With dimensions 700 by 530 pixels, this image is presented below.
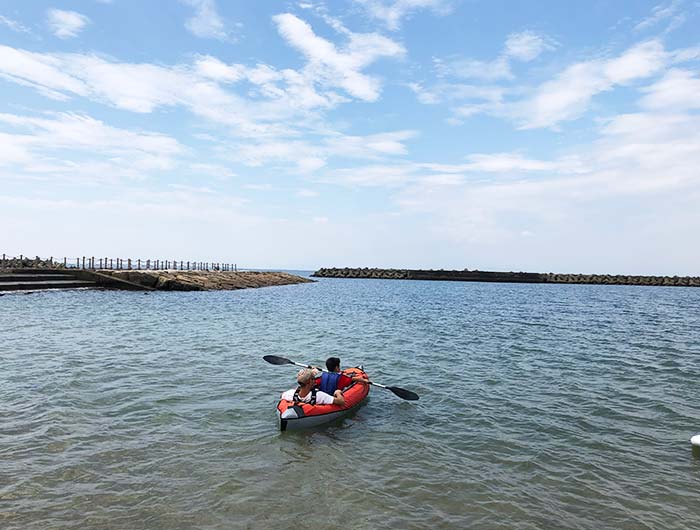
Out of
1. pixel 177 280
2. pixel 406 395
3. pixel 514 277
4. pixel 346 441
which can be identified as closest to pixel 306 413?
pixel 346 441

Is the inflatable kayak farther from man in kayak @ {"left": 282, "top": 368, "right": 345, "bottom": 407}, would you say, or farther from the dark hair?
the dark hair

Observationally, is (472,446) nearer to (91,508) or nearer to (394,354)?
(91,508)

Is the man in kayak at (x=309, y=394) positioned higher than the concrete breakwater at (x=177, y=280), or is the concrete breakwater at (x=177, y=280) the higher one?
the concrete breakwater at (x=177, y=280)

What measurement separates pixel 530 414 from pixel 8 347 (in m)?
17.4

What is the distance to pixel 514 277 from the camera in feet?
418

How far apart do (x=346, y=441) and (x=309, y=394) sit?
136 centimetres

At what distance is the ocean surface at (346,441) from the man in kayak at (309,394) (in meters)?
0.59

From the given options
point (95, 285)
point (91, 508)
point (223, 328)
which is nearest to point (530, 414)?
point (91, 508)

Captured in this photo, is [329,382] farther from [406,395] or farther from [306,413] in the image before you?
[406,395]

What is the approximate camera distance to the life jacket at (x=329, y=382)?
10818mm

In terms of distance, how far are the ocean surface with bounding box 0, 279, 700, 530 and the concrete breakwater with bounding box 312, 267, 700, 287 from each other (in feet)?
366

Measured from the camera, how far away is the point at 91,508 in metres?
6.16

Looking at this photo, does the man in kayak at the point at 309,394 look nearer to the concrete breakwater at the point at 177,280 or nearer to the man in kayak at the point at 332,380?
the man in kayak at the point at 332,380

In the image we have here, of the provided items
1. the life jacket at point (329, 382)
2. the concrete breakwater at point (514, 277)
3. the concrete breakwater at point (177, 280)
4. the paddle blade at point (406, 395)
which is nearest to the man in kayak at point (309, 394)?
the life jacket at point (329, 382)
